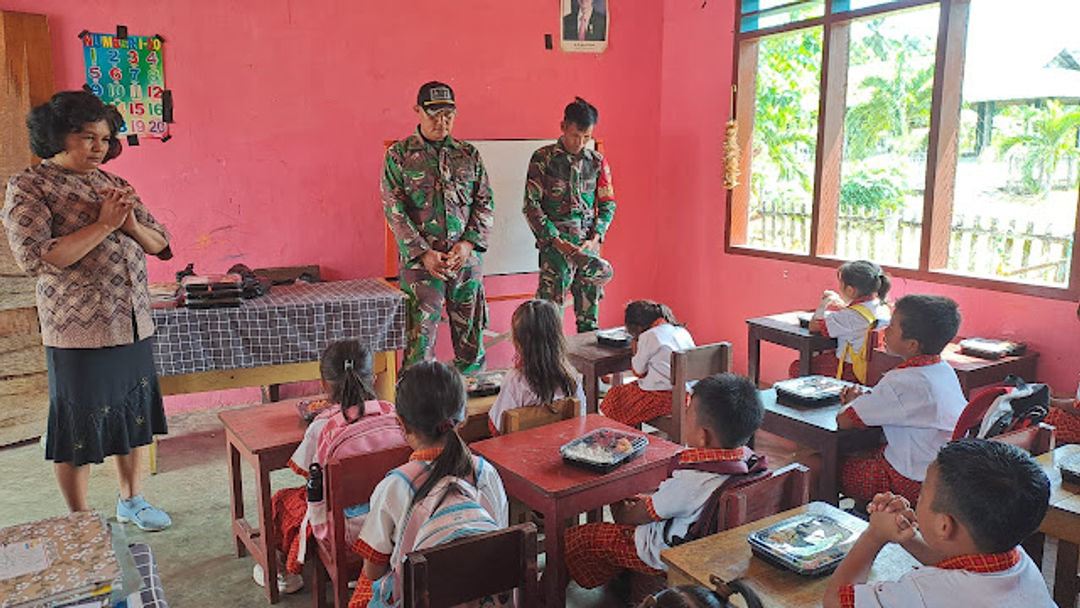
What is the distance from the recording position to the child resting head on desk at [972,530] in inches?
53.8

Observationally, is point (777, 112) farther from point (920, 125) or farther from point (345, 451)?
point (345, 451)

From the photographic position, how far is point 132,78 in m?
4.36

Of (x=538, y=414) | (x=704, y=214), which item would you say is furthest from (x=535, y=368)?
(x=704, y=214)

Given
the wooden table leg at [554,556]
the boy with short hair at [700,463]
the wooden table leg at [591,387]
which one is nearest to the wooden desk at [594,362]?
the wooden table leg at [591,387]

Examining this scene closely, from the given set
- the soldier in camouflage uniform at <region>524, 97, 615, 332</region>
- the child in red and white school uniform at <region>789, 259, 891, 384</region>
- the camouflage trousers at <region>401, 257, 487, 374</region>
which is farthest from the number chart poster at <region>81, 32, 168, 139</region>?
the child in red and white school uniform at <region>789, 259, 891, 384</region>

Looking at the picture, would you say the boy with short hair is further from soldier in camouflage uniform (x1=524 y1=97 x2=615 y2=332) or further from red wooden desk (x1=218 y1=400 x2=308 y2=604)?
soldier in camouflage uniform (x1=524 y1=97 x2=615 y2=332)

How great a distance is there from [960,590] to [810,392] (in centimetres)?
150

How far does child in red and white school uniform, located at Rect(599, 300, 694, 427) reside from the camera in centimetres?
345

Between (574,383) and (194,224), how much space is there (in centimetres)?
278

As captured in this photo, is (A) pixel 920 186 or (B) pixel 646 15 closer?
(A) pixel 920 186

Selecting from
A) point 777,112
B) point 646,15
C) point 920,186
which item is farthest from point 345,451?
point 646,15

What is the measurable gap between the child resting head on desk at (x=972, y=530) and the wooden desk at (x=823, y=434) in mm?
1062

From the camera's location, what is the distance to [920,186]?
4.55 metres

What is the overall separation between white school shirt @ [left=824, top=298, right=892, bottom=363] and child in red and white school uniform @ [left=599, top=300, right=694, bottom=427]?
32.7 inches
